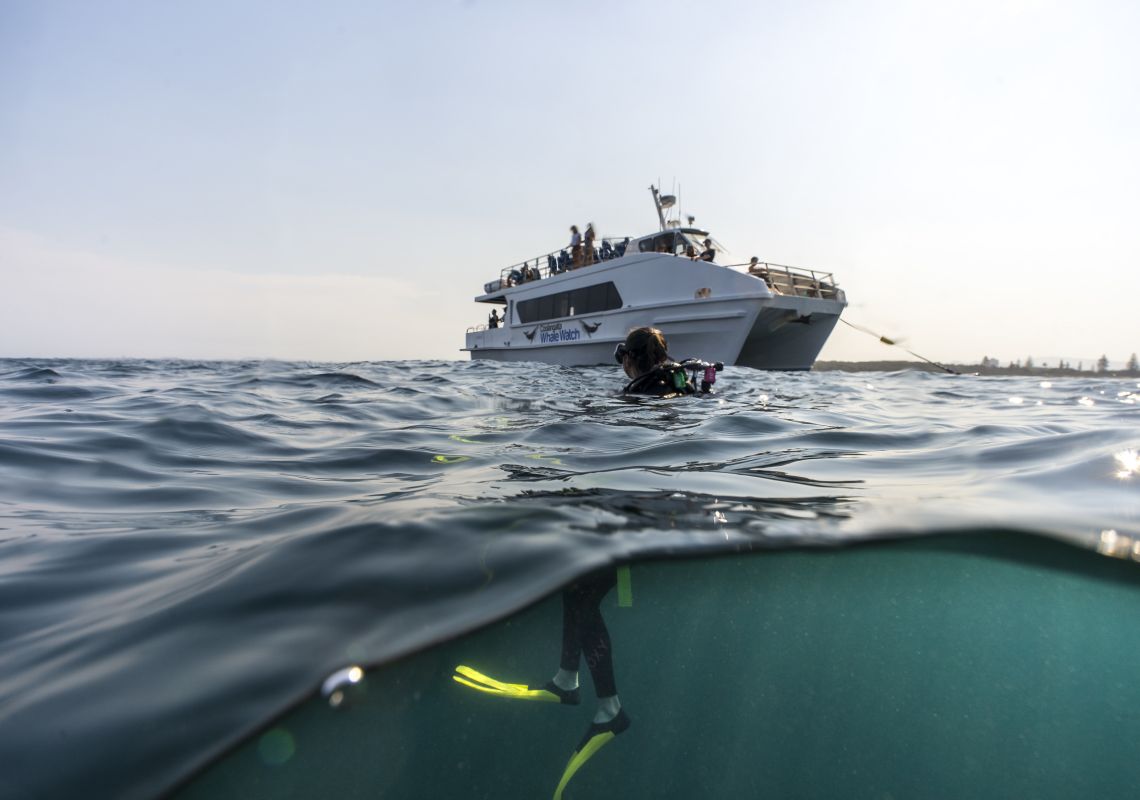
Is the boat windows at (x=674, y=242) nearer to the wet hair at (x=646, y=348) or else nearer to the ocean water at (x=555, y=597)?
the wet hair at (x=646, y=348)

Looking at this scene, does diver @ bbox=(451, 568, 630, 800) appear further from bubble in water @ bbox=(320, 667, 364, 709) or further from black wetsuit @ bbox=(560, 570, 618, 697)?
bubble in water @ bbox=(320, 667, 364, 709)

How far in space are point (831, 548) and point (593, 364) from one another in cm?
1451

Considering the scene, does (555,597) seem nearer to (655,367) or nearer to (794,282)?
(655,367)

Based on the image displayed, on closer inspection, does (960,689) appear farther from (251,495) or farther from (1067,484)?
(251,495)

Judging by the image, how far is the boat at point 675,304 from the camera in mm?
13664

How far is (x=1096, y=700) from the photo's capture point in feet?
11.5

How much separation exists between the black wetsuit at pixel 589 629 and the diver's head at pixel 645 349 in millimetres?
3754

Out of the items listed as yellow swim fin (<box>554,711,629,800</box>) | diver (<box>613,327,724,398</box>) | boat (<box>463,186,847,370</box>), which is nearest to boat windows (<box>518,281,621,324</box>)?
boat (<box>463,186,847,370</box>)

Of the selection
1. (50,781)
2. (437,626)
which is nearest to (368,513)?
(437,626)

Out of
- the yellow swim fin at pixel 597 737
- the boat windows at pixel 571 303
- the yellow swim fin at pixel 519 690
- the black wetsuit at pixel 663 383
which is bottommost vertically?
the yellow swim fin at pixel 597 737

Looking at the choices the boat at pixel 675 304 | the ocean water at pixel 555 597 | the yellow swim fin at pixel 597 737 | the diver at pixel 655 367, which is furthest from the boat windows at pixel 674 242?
the yellow swim fin at pixel 597 737

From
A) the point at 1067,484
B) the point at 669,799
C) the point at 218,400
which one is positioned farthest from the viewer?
the point at 218,400

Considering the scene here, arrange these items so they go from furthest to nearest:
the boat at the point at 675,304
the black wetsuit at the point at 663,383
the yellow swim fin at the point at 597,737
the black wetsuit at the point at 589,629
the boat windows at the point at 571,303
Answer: the boat windows at the point at 571,303
the boat at the point at 675,304
the black wetsuit at the point at 663,383
the yellow swim fin at the point at 597,737
the black wetsuit at the point at 589,629

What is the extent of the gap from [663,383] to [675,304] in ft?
28.9
